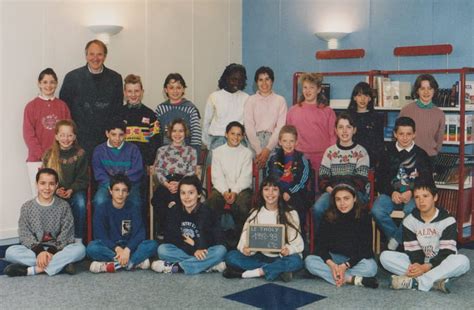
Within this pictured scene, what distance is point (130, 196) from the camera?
5.28 metres

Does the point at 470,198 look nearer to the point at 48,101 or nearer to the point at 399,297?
the point at 399,297

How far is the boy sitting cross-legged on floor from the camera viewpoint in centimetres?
481

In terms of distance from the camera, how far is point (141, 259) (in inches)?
191

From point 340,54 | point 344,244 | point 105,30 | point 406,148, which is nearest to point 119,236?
point 344,244

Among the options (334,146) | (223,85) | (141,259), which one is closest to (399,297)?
(334,146)

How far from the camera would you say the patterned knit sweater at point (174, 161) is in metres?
5.45

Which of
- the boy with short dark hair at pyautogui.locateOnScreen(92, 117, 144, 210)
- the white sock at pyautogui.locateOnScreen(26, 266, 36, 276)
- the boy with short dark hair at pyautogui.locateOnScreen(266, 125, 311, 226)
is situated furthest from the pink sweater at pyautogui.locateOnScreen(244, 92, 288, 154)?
the white sock at pyautogui.locateOnScreen(26, 266, 36, 276)

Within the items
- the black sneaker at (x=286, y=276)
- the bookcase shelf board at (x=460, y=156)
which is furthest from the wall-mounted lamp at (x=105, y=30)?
the black sneaker at (x=286, y=276)

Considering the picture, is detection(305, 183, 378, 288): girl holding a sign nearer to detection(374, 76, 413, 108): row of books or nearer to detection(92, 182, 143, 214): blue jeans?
detection(92, 182, 143, 214): blue jeans

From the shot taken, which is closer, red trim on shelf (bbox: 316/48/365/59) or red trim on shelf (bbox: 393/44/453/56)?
red trim on shelf (bbox: 393/44/453/56)

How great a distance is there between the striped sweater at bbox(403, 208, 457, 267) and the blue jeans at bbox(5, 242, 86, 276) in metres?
2.22

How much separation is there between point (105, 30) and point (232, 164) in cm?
199

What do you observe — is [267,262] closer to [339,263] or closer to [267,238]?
[267,238]

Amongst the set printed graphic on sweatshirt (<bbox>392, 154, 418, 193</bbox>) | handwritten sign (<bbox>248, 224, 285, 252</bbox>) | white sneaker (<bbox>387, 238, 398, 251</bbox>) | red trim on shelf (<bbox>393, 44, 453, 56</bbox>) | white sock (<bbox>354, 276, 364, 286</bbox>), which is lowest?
white sock (<bbox>354, 276, 364, 286</bbox>)
